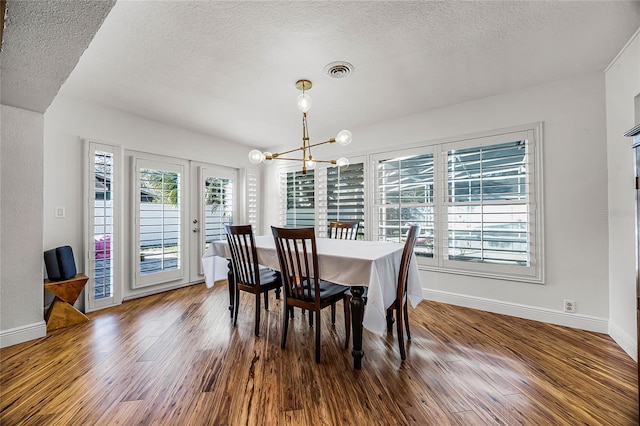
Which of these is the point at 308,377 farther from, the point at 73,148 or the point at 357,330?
the point at 73,148

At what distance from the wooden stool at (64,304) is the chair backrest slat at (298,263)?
7.33ft

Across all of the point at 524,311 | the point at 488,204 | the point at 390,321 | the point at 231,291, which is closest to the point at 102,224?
the point at 231,291

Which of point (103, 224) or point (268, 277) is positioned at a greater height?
point (103, 224)

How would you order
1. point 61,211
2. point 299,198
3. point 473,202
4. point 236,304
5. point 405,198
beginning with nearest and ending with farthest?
1. point 236,304
2. point 61,211
3. point 473,202
4. point 405,198
5. point 299,198

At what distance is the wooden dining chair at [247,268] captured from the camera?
230cm

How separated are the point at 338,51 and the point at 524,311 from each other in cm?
315

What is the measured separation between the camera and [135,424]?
54.2 inches

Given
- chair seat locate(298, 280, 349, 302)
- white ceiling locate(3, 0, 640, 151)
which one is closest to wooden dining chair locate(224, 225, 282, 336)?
chair seat locate(298, 280, 349, 302)

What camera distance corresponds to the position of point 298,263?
1.96 m

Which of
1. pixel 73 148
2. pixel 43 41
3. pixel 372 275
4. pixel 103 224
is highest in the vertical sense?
pixel 43 41

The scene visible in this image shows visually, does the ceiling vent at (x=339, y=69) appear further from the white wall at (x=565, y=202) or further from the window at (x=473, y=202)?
the white wall at (x=565, y=202)

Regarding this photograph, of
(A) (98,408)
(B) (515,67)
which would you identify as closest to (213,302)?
(A) (98,408)

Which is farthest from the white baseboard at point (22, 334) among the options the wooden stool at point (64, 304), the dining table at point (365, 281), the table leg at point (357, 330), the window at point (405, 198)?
the window at point (405, 198)

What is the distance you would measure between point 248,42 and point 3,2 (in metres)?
1.35
